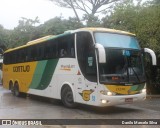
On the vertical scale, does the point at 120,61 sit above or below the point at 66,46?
below

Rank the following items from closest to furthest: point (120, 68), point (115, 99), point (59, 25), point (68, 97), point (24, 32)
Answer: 1. point (115, 99)
2. point (120, 68)
3. point (68, 97)
4. point (59, 25)
5. point (24, 32)

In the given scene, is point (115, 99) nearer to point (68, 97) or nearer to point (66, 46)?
point (68, 97)

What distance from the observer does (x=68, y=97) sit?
13.8m

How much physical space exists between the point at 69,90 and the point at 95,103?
2.16 m

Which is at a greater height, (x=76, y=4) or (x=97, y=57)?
(x=76, y=4)

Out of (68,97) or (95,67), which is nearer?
(95,67)

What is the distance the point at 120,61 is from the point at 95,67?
102cm

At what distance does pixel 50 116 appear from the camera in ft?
38.1

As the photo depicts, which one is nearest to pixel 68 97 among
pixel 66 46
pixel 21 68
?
pixel 66 46

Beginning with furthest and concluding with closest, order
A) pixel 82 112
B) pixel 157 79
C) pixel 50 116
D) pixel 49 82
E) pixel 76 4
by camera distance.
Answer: pixel 76 4
pixel 157 79
pixel 49 82
pixel 82 112
pixel 50 116

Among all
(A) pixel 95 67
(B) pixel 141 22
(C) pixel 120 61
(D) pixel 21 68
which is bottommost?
(D) pixel 21 68

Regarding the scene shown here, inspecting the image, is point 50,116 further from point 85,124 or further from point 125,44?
point 125,44

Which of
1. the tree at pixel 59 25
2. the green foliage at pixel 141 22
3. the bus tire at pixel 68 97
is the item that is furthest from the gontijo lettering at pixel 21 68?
the tree at pixel 59 25

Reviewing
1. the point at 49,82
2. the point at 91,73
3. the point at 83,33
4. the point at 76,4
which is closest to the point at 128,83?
the point at 91,73
